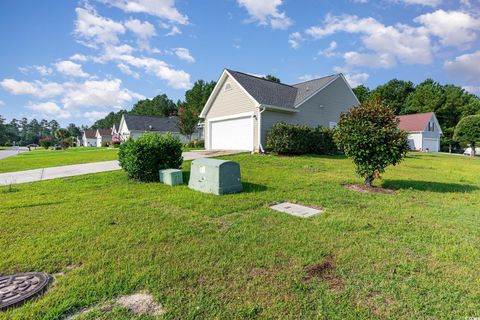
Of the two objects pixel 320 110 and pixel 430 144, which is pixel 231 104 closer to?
pixel 320 110

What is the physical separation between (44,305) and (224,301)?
5.29 ft

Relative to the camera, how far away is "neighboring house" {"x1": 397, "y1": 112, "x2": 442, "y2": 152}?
108 feet

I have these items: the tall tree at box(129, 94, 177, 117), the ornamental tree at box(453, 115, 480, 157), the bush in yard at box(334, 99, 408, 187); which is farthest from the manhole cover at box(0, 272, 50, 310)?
the tall tree at box(129, 94, 177, 117)

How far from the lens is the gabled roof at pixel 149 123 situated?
41.3 m

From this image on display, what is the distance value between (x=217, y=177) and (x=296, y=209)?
2047 millimetres

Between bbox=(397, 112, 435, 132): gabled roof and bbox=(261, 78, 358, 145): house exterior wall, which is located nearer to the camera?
bbox=(261, 78, 358, 145): house exterior wall

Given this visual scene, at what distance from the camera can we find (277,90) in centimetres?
1748

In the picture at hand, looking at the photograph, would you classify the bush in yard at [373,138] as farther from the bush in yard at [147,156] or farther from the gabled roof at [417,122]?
the gabled roof at [417,122]

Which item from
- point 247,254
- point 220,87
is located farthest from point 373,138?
point 220,87

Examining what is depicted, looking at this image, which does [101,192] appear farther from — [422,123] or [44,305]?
[422,123]

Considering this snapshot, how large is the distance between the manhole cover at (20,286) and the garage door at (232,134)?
13157 millimetres

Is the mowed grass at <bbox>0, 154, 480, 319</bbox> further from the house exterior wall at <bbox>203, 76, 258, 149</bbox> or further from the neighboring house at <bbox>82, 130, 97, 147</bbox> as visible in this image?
the neighboring house at <bbox>82, 130, 97, 147</bbox>

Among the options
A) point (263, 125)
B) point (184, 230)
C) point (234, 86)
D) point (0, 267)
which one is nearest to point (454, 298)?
point (184, 230)

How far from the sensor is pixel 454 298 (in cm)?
233
